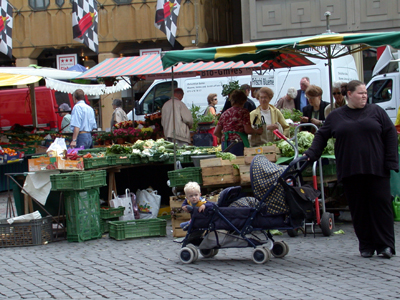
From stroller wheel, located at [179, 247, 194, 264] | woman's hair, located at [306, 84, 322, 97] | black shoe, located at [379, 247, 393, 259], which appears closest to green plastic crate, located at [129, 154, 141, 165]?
woman's hair, located at [306, 84, 322, 97]

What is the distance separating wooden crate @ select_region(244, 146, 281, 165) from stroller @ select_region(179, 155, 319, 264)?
1691 millimetres

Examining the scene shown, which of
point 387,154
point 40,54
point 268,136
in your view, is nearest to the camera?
point 387,154

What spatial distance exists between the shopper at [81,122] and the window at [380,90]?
28.5ft

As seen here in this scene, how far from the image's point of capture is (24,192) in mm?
8523

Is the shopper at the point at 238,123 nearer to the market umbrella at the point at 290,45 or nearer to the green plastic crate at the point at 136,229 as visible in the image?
the market umbrella at the point at 290,45

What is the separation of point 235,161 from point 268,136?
3.83ft

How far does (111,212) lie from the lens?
8914 mm

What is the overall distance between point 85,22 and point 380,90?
9913 millimetres

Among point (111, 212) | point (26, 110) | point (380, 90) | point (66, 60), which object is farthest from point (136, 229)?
point (66, 60)

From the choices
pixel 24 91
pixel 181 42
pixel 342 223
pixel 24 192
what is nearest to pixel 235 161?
pixel 342 223

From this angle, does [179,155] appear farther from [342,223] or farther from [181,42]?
[181,42]

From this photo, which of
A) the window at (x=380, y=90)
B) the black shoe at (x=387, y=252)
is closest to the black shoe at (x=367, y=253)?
the black shoe at (x=387, y=252)

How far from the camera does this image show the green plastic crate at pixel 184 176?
8.45 m

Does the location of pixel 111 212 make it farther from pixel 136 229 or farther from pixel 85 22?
pixel 85 22
